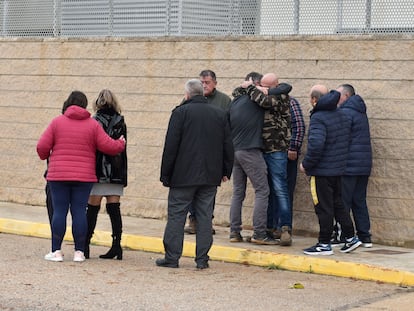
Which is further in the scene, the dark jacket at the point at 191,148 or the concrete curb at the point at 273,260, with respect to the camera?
the dark jacket at the point at 191,148

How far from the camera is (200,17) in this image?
14.1 meters

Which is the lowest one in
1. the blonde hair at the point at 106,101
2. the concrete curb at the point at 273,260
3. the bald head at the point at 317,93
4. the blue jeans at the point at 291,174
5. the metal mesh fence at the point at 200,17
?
the concrete curb at the point at 273,260

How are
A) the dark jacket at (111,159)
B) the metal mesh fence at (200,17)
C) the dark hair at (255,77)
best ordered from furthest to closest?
the metal mesh fence at (200,17)
the dark hair at (255,77)
the dark jacket at (111,159)

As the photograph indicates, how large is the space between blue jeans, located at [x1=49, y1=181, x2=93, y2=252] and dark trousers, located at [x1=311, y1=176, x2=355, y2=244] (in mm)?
2644

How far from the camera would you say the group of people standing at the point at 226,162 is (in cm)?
1042

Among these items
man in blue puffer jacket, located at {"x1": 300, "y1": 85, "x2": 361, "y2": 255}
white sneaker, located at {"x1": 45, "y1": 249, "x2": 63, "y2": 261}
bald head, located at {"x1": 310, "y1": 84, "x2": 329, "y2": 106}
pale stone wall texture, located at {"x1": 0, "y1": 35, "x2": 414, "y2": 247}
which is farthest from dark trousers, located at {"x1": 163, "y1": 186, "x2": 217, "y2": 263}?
pale stone wall texture, located at {"x1": 0, "y1": 35, "x2": 414, "y2": 247}

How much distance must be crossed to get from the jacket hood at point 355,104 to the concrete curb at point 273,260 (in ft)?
6.62

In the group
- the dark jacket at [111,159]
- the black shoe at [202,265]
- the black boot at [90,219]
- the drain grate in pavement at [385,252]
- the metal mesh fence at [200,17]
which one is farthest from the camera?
the metal mesh fence at [200,17]

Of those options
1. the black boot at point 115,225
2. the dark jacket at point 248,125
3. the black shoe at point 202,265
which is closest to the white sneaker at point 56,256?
the black boot at point 115,225

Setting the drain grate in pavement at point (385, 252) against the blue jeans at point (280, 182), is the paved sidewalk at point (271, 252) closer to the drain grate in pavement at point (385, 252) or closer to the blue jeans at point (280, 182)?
the drain grate in pavement at point (385, 252)

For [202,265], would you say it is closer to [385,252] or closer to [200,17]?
[385,252]

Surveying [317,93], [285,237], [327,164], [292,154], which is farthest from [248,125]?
[285,237]

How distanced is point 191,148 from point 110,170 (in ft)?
3.17

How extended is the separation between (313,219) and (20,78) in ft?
18.6
